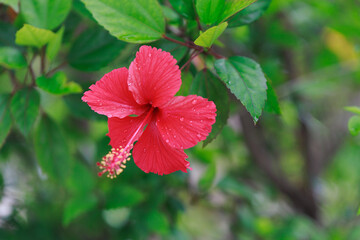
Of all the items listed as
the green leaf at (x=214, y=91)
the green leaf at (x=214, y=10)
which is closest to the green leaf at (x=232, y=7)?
the green leaf at (x=214, y=10)

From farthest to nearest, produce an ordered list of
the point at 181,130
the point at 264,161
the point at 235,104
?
the point at 264,161, the point at 235,104, the point at 181,130

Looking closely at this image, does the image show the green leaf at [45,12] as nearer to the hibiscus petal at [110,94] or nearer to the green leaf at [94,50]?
the green leaf at [94,50]

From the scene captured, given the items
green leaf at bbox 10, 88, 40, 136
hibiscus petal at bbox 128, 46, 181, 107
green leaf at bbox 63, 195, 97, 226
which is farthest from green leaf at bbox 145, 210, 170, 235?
hibiscus petal at bbox 128, 46, 181, 107

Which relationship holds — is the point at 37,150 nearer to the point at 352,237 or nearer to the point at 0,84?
the point at 0,84

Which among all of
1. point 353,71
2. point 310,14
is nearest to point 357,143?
point 353,71

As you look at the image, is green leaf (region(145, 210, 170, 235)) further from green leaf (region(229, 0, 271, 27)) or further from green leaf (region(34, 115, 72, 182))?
green leaf (region(229, 0, 271, 27))

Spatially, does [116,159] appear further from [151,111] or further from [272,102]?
[272,102]
